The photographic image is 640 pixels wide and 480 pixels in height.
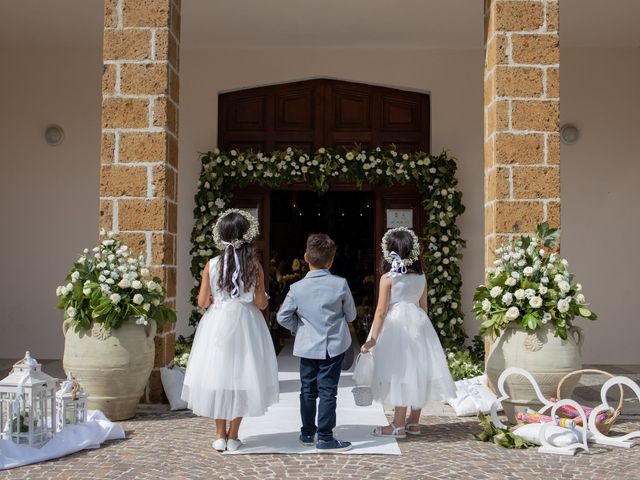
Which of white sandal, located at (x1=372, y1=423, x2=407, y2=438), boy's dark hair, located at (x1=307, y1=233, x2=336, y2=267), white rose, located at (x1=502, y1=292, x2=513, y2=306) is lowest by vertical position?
white sandal, located at (x1=372, y1=423, x2=407, y2=438)

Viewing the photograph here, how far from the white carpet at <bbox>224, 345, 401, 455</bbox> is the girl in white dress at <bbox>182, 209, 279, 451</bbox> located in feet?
0.96

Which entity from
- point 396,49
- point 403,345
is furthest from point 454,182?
point 403,345

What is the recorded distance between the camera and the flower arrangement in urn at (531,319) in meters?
5.38

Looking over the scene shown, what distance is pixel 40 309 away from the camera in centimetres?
909

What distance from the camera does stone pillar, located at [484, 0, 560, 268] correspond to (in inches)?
239

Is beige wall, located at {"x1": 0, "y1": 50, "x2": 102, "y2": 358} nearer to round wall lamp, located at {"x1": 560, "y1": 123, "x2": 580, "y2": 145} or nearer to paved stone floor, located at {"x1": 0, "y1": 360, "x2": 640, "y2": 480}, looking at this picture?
paved stone floor, located at {"x1": 0, "y1": 360, "x2": 640, "y2": 480}

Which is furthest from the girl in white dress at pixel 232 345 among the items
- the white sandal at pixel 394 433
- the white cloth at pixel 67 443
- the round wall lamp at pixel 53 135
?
the round wall lamp at pixel 53 135

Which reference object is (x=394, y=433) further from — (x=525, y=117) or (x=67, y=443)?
(x=525, y=117)

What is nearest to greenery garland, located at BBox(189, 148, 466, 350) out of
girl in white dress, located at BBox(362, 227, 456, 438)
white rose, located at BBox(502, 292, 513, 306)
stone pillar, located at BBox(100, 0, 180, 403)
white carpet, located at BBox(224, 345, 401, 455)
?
white carpet, located at BBox(224, 345, 401, 455)

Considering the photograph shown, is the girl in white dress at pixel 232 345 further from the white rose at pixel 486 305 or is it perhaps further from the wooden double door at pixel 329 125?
the wooden double door at pixel 329 125

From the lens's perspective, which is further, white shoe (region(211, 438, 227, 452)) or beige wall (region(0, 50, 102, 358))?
beige wall (region(0, 50, 102, 358))

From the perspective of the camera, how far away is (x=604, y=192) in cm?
902

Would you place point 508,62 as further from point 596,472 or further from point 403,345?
point 596,472

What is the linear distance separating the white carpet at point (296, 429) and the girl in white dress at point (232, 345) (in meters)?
0.29
